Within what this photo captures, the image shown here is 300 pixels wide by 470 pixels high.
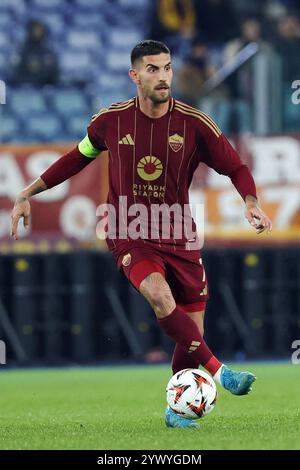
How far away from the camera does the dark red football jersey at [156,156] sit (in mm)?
7957

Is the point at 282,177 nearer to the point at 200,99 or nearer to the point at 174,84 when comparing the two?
the point at 200,99

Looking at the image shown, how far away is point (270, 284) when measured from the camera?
1547cm

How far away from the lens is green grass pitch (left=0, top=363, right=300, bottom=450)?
7055 mm

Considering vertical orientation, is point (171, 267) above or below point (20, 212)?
below

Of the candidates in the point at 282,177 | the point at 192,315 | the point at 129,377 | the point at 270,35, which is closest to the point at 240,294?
the point at 282,177

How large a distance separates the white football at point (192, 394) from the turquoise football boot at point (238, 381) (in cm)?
21

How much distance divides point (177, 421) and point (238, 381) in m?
0.69

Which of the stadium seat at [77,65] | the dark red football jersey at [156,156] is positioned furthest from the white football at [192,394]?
the stadium seat at [77,65]

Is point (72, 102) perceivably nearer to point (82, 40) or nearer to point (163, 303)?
point (82, 40)

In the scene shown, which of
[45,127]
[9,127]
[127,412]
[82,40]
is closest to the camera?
[127,412]

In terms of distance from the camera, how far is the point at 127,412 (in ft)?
30.9

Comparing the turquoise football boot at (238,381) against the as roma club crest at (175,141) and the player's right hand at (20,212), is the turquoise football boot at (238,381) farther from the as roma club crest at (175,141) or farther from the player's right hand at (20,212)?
the player's right hand at (20,212)

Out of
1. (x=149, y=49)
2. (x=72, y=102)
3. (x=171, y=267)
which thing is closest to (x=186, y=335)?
(x=171, y=267)

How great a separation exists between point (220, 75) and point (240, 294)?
3085mm
